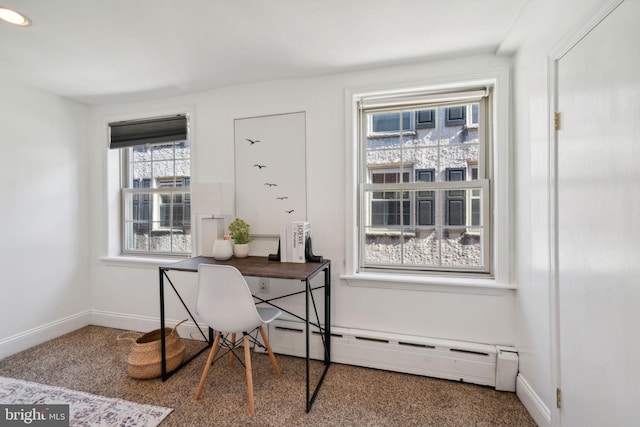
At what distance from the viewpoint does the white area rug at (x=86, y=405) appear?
1644 mm

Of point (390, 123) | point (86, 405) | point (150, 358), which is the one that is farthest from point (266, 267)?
point (390, 123)

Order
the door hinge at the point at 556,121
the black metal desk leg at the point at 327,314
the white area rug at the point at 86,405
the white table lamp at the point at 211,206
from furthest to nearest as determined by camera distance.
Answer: the white table lamp at the point at 211,206
the black metal desk leg at the point at 327,314
the white area rug at the point at 86,405
the door hinge at the point at 556,121

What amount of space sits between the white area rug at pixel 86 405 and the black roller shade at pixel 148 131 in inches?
84.1

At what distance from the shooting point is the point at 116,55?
203cm

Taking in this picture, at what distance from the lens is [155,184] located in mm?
3039

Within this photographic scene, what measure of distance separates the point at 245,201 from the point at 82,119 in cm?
210

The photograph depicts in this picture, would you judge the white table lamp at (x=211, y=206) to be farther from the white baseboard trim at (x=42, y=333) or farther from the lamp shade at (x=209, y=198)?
the white baseboard trim at (x=42, y=333)

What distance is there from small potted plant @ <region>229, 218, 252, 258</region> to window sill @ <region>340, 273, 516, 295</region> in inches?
33.6

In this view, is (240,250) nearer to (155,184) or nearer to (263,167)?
(263,167)

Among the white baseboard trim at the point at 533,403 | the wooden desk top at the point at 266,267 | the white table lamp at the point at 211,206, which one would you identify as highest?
the white table lamp at the point at 211,206

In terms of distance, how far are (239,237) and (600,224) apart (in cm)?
221

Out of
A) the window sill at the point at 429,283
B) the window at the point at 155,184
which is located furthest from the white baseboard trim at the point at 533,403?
the window at the point at 155,184

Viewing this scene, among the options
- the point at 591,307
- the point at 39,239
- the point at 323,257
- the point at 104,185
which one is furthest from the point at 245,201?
the point at 591,307

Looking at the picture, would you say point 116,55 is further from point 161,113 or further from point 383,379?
point 383,379
